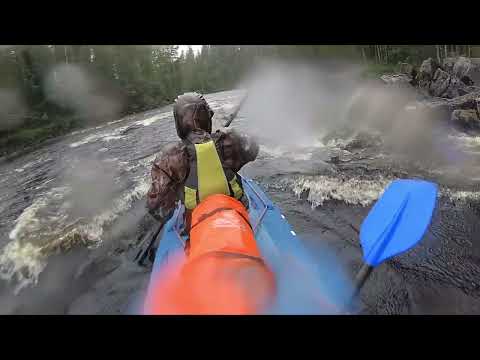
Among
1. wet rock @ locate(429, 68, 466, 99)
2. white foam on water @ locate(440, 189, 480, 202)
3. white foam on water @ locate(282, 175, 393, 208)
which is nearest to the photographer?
white foam on water @ locate(440, 189, 480, 202)

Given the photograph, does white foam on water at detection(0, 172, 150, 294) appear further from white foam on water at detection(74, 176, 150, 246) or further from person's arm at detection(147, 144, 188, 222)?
person's arm at detection(147, 144, 188, 222)

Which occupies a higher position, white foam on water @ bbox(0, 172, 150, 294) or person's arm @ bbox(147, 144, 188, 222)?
person's arm @ bbox(147, 144, 188, 222)

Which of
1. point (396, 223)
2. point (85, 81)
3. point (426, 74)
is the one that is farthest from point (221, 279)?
point (85, 81)

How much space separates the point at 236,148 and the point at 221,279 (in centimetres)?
194

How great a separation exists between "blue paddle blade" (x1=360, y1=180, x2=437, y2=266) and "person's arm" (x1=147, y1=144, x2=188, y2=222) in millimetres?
1826

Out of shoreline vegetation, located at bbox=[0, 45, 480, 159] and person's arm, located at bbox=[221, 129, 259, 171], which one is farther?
shoreline vegetation, located at bbox=[0, 45, 480, 159]

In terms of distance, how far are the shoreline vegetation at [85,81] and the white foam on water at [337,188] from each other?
10636 millimetres

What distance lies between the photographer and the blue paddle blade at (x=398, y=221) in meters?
1.67

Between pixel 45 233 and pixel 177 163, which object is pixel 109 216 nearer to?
pixel 45 233

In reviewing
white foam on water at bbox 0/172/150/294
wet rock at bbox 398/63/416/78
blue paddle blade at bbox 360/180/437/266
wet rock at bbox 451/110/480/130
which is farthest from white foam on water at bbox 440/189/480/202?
wet rock at bbox 398/63/416/78

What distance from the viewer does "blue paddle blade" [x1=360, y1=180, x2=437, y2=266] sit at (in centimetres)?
167

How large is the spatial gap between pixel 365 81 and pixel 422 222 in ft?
68.0

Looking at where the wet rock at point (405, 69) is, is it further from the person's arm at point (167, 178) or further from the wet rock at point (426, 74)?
the person's arm at point (167, 178)

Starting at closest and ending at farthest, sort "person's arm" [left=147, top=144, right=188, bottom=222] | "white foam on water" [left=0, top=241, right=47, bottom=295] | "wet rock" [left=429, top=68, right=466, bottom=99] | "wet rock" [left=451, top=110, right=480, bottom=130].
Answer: "person's arm" [left=147, top=144, right=188, bottom=222], "white foam on water" [left=0, top=241, right=47, bottom=295], "wet rock" [left=451, top=110, right=480, bottom=130], "wet rock" [left=429, top=68, right=466, bottom=99]
